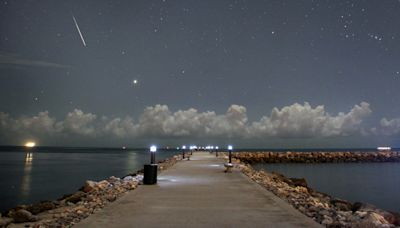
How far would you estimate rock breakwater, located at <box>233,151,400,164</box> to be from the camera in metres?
63.7

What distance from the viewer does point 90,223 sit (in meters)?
7.21

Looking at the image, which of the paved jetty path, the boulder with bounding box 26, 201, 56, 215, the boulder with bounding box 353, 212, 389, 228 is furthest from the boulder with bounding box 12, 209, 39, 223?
the boulder with bounding box 353, 212, 389, 228

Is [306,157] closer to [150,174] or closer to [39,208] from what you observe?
[150,174]

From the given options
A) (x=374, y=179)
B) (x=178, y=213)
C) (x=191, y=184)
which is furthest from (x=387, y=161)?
(x=178, y=213)

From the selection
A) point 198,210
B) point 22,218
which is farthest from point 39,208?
point 198,210

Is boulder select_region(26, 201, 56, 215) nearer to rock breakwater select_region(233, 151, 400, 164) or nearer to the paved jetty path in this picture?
the paved jetty path

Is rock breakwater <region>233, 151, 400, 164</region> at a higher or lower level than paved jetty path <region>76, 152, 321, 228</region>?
higher

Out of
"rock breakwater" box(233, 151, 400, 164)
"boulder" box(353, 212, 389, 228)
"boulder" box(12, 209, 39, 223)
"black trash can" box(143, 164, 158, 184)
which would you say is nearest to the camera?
"boulder" box(353, 212, 389, 228)

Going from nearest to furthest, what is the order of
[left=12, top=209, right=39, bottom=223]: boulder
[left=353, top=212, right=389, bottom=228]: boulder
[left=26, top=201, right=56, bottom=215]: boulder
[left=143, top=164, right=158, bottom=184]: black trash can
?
[left=353, top=212, right=389, bottom=228]: boulder → [left=12, top=209, right=39, bottom=223]: boulder → [left=26, top=201, right=56, bottom=215]: boulder → [left=143, top=164, right=158, bottom=184]: black trash can

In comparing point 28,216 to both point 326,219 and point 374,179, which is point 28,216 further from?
point 374,179

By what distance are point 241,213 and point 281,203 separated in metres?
1.71

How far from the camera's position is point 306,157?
7025 centimetres

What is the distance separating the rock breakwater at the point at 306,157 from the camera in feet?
209

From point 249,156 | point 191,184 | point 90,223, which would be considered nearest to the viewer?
point 90,223
